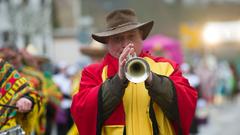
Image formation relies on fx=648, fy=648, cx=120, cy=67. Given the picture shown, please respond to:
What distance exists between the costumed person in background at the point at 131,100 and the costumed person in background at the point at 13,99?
2.60 ft

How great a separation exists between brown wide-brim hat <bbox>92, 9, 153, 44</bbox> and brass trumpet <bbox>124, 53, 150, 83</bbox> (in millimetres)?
425

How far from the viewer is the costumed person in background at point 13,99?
191 inches

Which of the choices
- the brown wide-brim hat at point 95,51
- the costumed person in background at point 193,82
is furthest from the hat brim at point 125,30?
the costumed person in background at point 193,82

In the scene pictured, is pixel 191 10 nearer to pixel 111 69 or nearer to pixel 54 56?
pixel 54 56

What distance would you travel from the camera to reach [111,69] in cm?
430

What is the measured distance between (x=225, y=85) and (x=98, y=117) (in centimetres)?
2036

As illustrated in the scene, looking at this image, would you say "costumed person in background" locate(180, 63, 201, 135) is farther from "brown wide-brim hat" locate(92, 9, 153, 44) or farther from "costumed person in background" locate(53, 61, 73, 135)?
"brown wide-brim hat" locate(92, 9, 153, 44)

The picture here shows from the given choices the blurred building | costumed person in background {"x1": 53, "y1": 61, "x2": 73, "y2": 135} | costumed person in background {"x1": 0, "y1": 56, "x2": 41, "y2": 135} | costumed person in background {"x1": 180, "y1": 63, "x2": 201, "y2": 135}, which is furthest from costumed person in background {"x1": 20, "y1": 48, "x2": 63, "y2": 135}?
the blurred building

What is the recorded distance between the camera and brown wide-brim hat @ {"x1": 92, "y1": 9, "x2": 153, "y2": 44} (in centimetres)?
430

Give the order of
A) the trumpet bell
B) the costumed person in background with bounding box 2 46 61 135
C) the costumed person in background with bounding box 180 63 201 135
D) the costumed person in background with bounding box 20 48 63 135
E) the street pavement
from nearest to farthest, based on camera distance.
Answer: the trumpet bell
the costumed person in background with bounding box 2 46 61 135
the costumed person in background with bounding box 20 48 63 135
the costumed person in background with bounding box 180 63 201 135
the street pavement

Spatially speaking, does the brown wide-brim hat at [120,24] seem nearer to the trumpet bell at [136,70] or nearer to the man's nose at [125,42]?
the man's nose at [125,42]

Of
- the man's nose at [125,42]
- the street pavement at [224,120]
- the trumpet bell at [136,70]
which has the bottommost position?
the street pavement at [224,120]

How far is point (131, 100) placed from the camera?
13.8ft

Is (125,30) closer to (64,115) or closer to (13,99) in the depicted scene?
(13,99)
